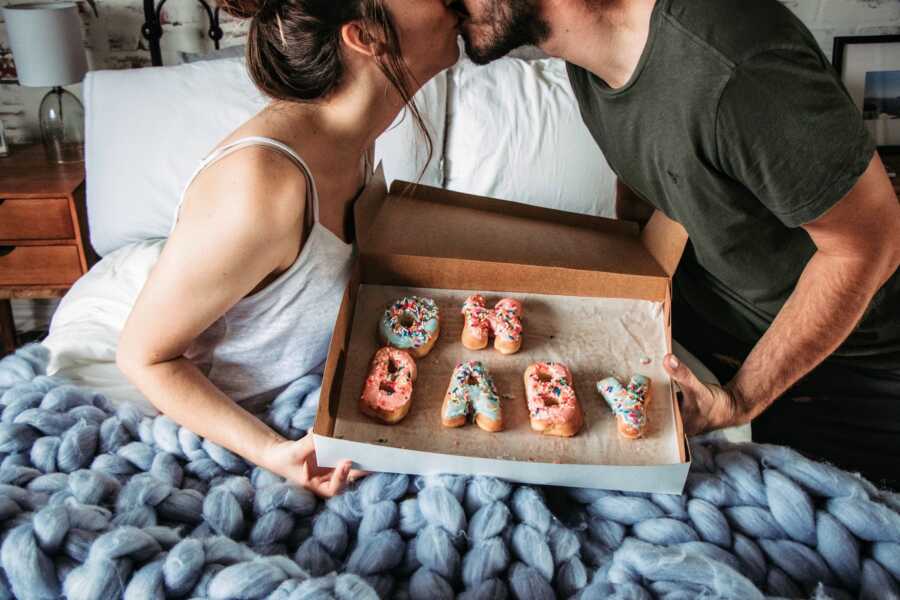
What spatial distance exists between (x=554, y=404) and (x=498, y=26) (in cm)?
57

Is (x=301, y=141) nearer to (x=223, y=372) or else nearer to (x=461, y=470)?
(x=223, y=372)

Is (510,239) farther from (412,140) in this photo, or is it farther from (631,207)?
(412,140)

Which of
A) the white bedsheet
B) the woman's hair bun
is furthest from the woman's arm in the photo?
the woman's hair bun

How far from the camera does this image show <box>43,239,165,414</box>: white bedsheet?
1145 mm

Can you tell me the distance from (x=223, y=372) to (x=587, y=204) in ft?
3.83

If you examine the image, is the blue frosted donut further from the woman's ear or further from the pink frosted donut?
the woman's ear

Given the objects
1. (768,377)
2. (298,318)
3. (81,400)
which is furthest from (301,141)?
(768,377)

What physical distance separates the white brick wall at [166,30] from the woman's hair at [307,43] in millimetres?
1501

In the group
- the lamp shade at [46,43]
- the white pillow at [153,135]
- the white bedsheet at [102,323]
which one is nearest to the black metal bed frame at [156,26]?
the lamp shade at [46,43]

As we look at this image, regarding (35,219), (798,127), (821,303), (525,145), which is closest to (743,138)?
(798,127)

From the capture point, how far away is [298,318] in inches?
42.4

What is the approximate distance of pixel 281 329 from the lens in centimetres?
107

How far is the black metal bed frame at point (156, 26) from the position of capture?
2.25 m

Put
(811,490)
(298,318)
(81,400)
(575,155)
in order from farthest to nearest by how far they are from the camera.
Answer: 1. (575,155)
2. (298,318)
3. (81,400)
4. (811,490)
